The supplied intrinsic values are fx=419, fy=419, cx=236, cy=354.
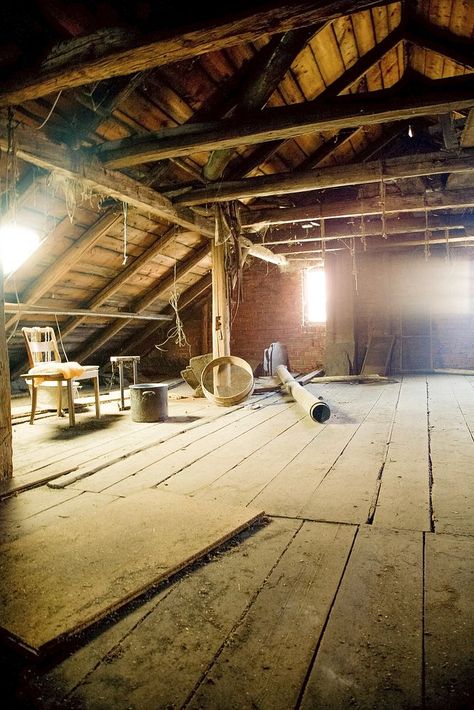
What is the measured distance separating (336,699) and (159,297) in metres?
6.94

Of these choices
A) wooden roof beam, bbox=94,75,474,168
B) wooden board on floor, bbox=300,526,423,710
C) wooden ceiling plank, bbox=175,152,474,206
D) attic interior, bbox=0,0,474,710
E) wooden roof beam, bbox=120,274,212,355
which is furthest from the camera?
wooden roof beam, bbox=120,274,212,355

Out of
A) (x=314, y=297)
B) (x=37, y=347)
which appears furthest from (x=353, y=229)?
(x=37, y=347)

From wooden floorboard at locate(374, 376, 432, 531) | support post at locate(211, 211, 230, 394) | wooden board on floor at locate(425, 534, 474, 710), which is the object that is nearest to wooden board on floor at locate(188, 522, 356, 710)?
wooden board on floor at locate(425, 534, 474, 710)

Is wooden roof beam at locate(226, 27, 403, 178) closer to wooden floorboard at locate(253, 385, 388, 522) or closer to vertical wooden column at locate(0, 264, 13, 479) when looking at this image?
wooden floorboard at locate(253, 385, 388, 522)

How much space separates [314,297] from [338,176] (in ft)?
15.4

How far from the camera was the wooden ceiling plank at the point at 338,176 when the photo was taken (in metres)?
4.05

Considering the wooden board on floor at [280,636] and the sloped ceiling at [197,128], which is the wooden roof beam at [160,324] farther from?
the wooden board on floor at [280,636]

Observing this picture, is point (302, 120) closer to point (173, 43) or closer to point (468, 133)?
point (173, 43)

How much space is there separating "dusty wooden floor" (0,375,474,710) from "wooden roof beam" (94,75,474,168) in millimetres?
2283

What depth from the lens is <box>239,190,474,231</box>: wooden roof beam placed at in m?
5.16

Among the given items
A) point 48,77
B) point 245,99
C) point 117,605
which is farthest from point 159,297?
point 117,605

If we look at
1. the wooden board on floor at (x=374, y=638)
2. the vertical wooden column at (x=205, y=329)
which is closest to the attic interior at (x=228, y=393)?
the wooden board on floor at (x=374, y=638)

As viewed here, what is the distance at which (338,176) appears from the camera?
4.29m

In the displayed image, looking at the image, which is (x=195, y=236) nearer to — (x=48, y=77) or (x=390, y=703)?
(x=48, y=77)
